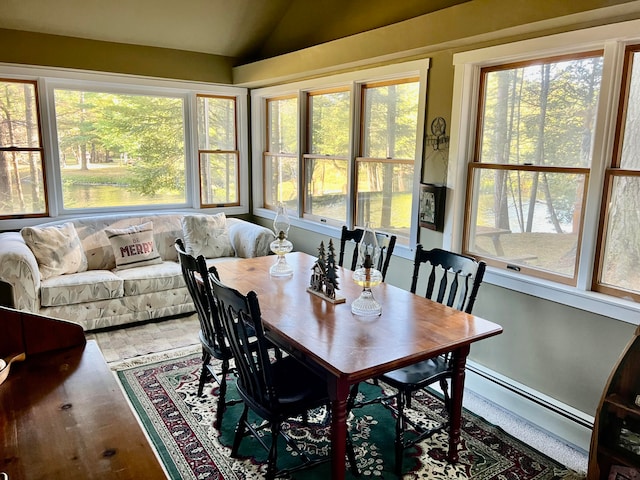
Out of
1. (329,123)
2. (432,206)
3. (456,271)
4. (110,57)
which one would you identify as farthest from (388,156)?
(110,57)

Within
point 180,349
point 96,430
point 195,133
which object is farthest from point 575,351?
point 195,133

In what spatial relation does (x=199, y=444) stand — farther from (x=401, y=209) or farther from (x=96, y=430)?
(x=401, y=209)

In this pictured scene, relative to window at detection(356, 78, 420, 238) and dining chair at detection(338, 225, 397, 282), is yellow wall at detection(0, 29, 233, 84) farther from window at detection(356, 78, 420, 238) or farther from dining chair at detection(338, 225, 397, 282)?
dining chair at detection(338, 225, 397, 282)

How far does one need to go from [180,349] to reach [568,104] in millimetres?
3063

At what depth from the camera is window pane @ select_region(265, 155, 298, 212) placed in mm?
5020

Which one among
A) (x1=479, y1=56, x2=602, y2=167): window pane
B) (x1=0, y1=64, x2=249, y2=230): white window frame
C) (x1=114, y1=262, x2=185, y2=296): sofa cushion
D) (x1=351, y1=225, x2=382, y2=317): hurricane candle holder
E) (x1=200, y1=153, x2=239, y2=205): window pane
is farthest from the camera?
(x1=200, y1=153, x2=239, y2=205): window pane

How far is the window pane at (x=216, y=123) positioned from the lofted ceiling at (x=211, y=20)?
0.53 m

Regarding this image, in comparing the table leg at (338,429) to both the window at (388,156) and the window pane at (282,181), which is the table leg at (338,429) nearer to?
the window at (388,156)

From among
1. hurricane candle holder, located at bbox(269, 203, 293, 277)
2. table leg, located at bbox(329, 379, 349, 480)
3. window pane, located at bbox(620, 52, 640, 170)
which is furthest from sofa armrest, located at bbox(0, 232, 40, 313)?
window pane, located at bbox(620, 52, 640, 170)

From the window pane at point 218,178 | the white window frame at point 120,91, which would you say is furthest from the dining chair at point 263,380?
the window pane at point 218,178

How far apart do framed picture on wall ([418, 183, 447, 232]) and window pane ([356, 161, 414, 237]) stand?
236 millimetres

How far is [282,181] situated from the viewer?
524cm

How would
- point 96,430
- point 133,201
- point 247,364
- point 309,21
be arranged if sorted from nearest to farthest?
point 96,430 < point 247,364 < point 309,21 < point 133,201

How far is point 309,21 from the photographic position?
4.37 meters
